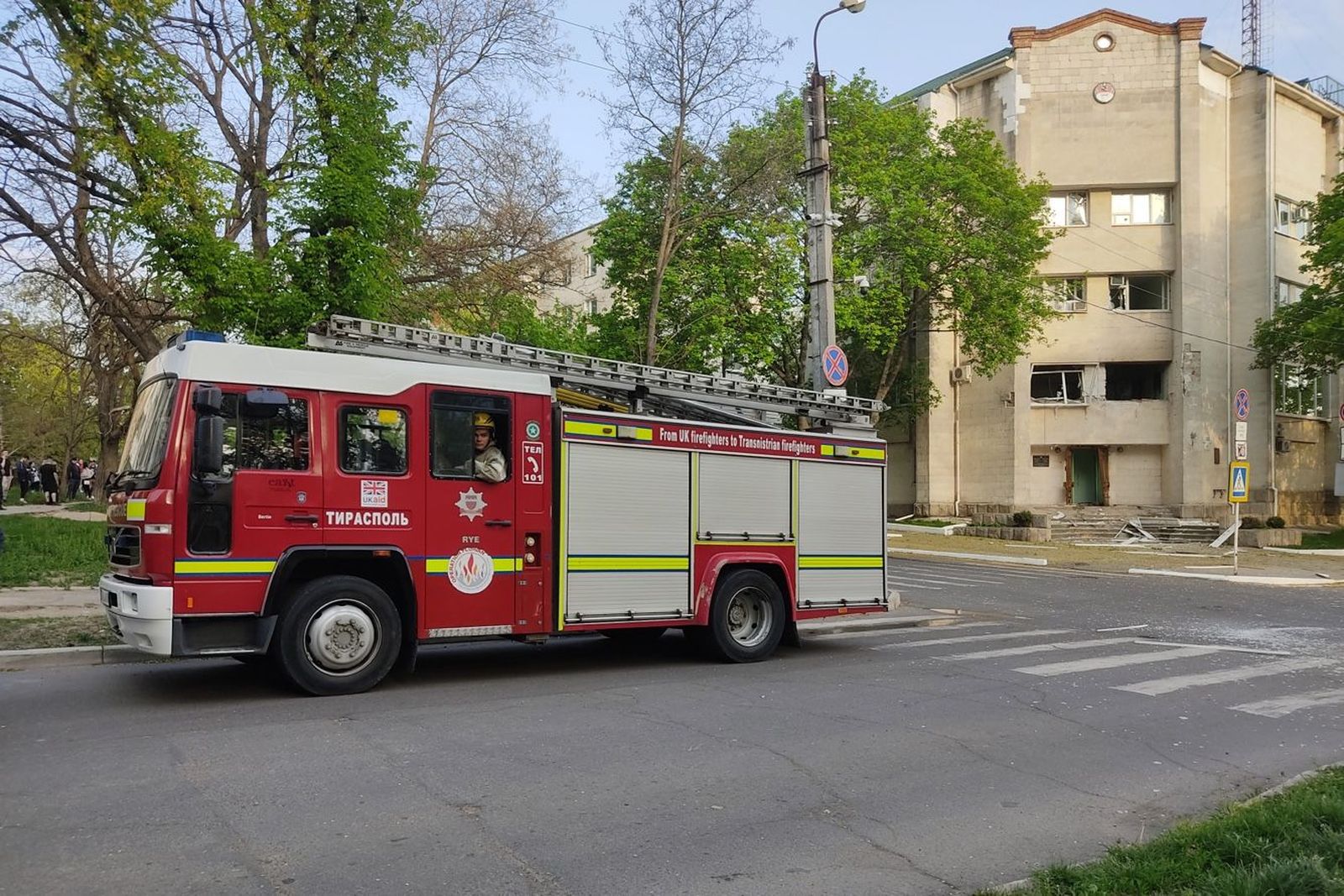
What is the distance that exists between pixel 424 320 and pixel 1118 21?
28.0m

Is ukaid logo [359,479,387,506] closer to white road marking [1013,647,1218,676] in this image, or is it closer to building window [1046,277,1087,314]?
white road marking [1013,647,1218,676]

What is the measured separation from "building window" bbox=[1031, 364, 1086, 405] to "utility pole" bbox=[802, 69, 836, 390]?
73.4 feet

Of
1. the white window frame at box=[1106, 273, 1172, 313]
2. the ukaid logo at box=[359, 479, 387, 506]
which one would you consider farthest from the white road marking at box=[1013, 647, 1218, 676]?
the white window frame at box=[1106, 273, 1172, 313]

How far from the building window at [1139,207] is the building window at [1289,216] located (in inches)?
160

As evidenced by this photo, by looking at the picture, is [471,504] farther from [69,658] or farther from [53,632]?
[53,632]

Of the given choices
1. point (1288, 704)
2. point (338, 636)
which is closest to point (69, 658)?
point (338, 636)

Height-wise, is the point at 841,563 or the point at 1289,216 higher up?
the point at 1289,216

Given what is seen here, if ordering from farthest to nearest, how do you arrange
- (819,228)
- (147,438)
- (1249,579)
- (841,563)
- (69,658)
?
(1249,579), (819,228), (841,563), (69,658), (147,438)

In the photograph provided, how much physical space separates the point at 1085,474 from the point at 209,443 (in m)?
34.3

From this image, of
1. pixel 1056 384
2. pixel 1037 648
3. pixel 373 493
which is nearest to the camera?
pixel 373 493

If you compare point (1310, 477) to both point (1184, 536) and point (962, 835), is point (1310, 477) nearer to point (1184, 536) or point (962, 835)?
point (1184, 536)

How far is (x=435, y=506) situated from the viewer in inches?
346

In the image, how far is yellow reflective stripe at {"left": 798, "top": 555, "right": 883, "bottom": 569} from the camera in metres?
11.4

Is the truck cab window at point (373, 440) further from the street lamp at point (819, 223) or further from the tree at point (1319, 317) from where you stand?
the tree at point (1319, 317)
